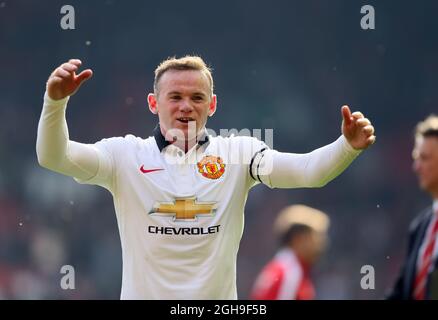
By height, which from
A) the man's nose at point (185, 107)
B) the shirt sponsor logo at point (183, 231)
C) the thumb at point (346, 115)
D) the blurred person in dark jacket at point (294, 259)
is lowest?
the blurred person in dark jacket at point (294, 259)

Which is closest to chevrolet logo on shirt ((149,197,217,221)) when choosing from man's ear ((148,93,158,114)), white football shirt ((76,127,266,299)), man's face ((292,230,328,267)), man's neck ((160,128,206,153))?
white football shirt ((76,127,266,299))

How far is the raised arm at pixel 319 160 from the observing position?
13.5 ft

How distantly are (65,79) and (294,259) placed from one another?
2.81 metres

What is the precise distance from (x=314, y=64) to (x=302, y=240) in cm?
1032

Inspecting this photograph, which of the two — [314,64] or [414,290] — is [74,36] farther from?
[414,290]

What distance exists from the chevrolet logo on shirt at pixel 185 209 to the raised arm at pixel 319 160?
30 cm

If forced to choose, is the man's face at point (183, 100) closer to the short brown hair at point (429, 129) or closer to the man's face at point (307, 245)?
the short brown hair at point (429, 129)

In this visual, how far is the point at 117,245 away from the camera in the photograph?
1399 centimetres

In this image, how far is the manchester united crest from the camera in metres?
4.38

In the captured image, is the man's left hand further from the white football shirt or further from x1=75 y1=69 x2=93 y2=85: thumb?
x1=75 y1=69 x2=93 y2=85: thumb

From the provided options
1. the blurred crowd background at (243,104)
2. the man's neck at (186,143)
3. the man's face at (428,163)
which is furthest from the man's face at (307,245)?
the blurred crowd background at (243,104)

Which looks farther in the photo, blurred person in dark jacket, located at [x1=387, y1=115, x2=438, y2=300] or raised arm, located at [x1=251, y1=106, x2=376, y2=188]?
blurred person in dark jacket, located at [x1=387, y1=115, x2=438, y2=300]

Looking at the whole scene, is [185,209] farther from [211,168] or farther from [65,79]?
[65,79]
